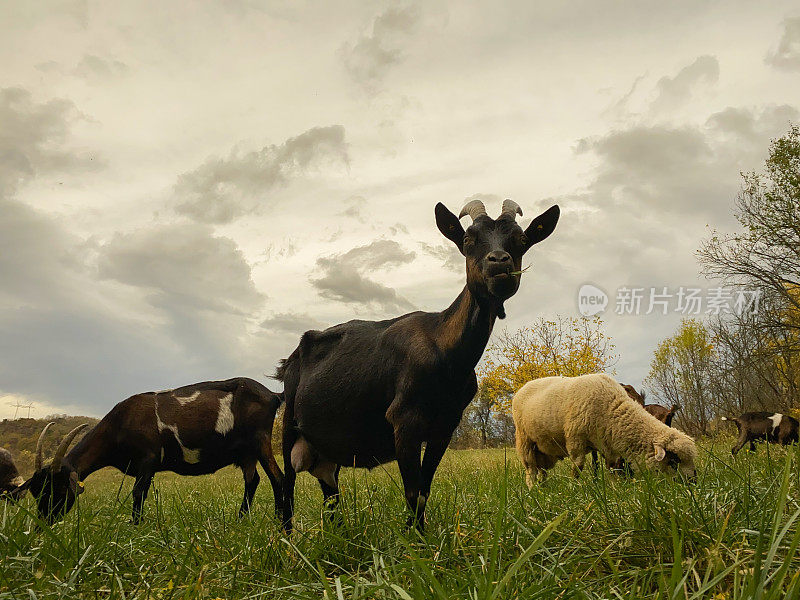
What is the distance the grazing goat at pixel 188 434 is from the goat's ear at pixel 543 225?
5.86 meters

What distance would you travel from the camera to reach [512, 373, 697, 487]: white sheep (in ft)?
28.9

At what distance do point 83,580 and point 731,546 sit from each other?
11.2 ft

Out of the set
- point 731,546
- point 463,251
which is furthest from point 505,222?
point 731,546

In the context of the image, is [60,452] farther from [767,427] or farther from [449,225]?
[767,427]

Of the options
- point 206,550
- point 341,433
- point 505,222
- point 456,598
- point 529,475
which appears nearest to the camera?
point 456,598

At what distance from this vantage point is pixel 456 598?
2.34m

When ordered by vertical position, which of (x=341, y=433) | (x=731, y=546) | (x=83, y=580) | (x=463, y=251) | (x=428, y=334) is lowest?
(x=83, y=580)

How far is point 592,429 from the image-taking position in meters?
9.59

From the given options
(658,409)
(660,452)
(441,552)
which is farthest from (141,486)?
(658,409)

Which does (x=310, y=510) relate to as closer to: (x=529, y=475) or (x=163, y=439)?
(x=163, y=439)

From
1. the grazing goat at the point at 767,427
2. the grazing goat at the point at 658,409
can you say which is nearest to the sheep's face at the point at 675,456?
the grazing goat at the point at 658,409

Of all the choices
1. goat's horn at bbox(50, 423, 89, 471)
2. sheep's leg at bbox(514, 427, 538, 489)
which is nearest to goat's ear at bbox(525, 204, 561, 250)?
goat's horn at bbox(50, 423, 89, 471)

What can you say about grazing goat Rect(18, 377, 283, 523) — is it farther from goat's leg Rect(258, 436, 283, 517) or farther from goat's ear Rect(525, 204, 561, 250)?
goat's ear Rect(525, 204, 561, 250)

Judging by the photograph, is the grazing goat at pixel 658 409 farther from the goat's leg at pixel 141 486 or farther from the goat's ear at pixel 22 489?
the goat's ear at pixel 22 489
